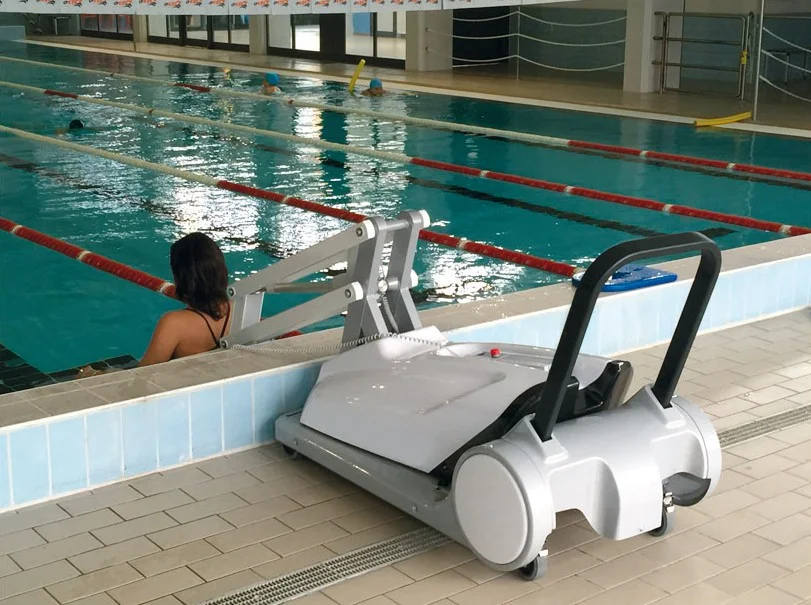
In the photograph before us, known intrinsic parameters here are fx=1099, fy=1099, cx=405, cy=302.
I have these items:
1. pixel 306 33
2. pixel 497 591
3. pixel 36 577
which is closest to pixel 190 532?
pixel 36 577

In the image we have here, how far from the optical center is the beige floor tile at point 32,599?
278 centimetres

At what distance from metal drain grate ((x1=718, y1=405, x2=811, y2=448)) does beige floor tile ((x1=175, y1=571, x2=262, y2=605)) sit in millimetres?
1760

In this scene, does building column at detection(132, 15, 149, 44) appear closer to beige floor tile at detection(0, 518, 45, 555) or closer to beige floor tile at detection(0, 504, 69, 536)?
beige floor tile at detection(0, 504, 69, 536)

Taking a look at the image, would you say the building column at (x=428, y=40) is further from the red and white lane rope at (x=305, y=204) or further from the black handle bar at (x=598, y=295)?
the black handle bar at (x=598, y=295)

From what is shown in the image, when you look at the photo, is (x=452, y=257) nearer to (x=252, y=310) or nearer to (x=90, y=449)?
(x=252, y=310)

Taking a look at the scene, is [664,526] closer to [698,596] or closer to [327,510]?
[698,596]

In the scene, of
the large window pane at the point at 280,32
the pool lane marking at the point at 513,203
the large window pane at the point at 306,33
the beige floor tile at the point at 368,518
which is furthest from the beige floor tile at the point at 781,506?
the large window pane at the point at 280,32

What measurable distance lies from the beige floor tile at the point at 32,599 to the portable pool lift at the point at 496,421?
0.97 meters

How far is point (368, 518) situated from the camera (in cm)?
331

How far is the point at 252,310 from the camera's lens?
4.08 metres

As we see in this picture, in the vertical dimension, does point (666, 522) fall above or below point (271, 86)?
below

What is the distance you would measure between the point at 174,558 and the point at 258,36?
1934 centimetres

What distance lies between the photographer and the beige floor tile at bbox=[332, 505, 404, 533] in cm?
325

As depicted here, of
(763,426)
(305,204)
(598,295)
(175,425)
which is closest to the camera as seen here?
(598,295)
